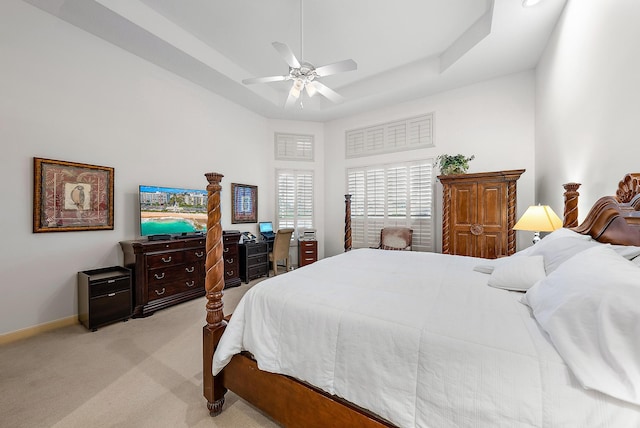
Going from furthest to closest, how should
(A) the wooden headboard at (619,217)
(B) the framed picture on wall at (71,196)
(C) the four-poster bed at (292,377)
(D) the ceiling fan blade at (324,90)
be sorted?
1. (D) the ceiling fan blade at (324,90)
2. (B) the framed picture on wall at (71,196)
3. (A) the wooden headboard at (619,217)
4. (C) the four-poster bed at (292,377)

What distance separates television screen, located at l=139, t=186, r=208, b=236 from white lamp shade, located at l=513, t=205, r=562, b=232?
13.8 ft

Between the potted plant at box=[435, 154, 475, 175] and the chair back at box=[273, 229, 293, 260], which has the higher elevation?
the potted plant at box=[435, 154, 475, 175]

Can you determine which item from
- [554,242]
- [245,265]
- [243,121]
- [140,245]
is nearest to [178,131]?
[243,121]

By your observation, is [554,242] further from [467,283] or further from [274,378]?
[274,378]

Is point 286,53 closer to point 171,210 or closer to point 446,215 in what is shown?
point 171,210

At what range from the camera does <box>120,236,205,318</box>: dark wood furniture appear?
301 centimetres

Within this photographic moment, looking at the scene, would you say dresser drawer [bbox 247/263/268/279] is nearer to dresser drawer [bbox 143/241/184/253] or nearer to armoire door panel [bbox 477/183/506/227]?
dresser drawer [bbox 143/241/184/253]

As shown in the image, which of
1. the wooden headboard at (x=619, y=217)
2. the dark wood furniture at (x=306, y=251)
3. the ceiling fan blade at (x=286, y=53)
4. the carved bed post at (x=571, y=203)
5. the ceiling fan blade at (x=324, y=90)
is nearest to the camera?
the wooden headboard at (x=619, y=217)

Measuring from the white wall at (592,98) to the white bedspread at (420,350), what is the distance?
133cm

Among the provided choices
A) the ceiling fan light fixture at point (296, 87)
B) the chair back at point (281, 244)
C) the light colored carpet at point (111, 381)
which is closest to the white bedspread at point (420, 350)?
the light colored carpet at point (111, 381)

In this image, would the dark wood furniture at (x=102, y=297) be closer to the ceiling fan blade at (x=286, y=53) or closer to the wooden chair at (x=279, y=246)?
the wooden chair at (x=279, y=246)

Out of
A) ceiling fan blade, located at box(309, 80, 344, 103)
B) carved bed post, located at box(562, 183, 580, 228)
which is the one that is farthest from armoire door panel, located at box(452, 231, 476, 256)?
ceiling fan blade, located at box(309, 80, 344, 103)

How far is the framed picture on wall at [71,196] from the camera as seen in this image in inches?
102

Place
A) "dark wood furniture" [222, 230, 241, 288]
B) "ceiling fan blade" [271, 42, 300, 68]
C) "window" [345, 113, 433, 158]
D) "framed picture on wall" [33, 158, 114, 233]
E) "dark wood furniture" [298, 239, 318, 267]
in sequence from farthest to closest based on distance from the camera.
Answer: "dark wood furniture" [298, 239, 318, 267] → "window" [345, 113, 433, 158] → "dark wood furniture" [222, 230, 241, 288] → "framed picture on wall" [33, 158, 114, 233] → "ceiling fan blade" [271, 42, 300, 68]
